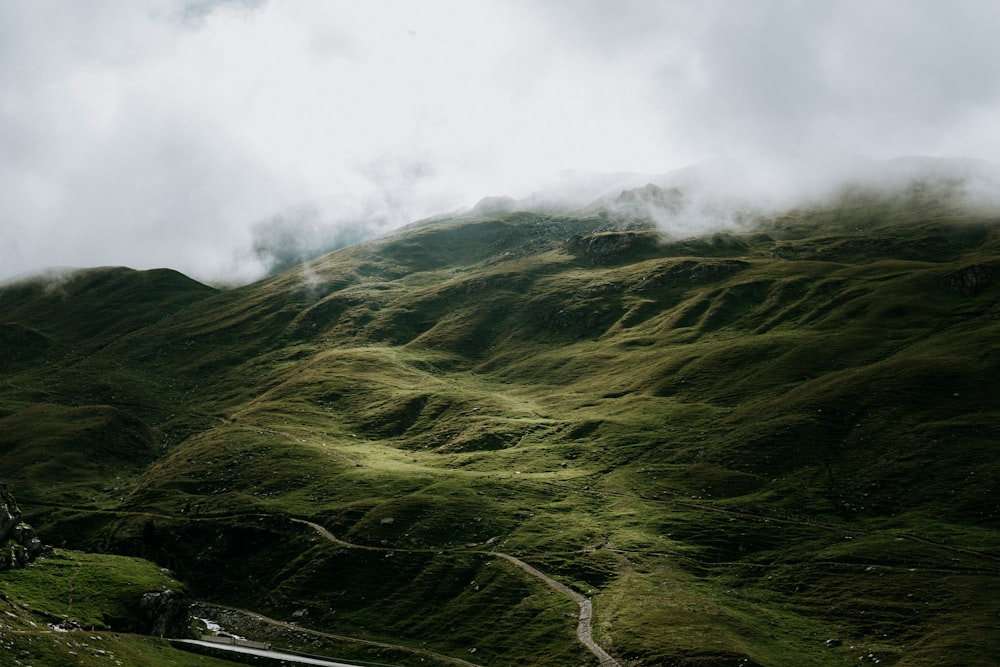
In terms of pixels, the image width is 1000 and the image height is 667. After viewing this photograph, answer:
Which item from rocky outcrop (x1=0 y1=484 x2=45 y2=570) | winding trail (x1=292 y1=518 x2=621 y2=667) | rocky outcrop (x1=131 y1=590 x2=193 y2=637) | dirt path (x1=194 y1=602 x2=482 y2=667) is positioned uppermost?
rocky outcrop (x1=0 y1=484 x2=45 y2=570)

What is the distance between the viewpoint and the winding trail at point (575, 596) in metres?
69.1

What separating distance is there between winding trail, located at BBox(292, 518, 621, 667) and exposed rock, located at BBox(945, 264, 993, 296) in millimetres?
143035

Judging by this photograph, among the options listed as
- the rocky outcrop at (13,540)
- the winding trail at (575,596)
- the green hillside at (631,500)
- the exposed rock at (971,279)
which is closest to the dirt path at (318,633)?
the green hillside at (631,500)

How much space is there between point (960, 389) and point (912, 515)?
3765 cm

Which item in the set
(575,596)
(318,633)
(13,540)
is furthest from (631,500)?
(13,540)

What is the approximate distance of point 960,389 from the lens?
116 meters

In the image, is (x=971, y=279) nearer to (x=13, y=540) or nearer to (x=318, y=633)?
Result: (x=318, y=633)

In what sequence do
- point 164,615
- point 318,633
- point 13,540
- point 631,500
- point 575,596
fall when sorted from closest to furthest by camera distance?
point 13,540, point 164,615, point 575,596, point 318,633, point 631,500

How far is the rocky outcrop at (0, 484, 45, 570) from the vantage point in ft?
216

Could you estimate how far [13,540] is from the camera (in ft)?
225

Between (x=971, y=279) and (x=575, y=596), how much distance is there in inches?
5857

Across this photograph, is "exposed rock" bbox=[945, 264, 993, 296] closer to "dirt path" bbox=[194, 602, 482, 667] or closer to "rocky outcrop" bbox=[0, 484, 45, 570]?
"dirt path" bbox=[194, 602, 482, 667]

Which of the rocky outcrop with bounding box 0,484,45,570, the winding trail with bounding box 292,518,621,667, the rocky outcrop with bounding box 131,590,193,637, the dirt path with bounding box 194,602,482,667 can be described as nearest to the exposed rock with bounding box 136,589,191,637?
→ the rocky outcrop with bounding box 131,590,193,637

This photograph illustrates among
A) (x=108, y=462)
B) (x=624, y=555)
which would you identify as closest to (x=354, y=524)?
(x=624, y=555)
